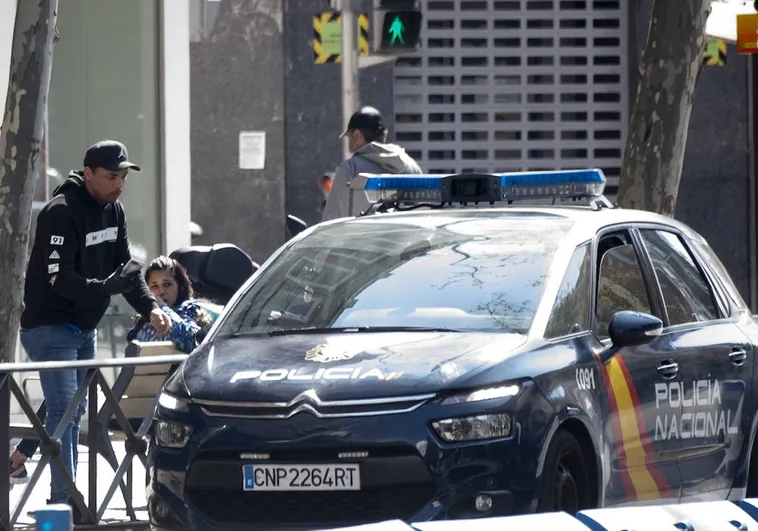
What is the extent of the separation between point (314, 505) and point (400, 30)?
32.8 feet

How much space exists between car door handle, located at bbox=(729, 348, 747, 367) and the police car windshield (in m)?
0.99

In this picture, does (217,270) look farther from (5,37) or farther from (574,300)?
(574,300)

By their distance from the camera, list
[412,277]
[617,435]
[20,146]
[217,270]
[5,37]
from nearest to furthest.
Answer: [617,435]
[412,277]
[20,146]
[217,270]
[5,37]

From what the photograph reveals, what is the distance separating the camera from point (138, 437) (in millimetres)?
8797

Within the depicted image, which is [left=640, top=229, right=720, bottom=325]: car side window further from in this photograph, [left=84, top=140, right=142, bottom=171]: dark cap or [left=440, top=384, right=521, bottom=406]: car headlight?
[left=84, top=140, right=142, bottom=171]: dark cap

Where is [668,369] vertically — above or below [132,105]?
below

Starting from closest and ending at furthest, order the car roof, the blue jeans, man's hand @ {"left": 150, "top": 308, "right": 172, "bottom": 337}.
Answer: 1. the car roof
2. the blue jeans
3. man's hand @ {"left": 150, "top": 308, "right": 172, "bottom": 337}

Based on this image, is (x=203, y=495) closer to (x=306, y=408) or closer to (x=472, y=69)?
(x=306, y=408)

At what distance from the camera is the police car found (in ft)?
19.8

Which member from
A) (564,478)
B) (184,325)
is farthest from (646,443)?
(184,325)

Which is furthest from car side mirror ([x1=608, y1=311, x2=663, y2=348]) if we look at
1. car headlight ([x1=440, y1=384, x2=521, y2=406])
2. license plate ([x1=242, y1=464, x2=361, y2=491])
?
license plate ([x1=242, y1=464, x2=361, y2=491])

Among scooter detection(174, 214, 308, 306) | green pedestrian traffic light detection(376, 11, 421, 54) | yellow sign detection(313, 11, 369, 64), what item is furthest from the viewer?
yellow sign detection(313, 11, 369, 64)

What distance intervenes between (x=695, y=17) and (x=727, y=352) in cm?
536

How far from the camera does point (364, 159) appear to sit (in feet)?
37.2
